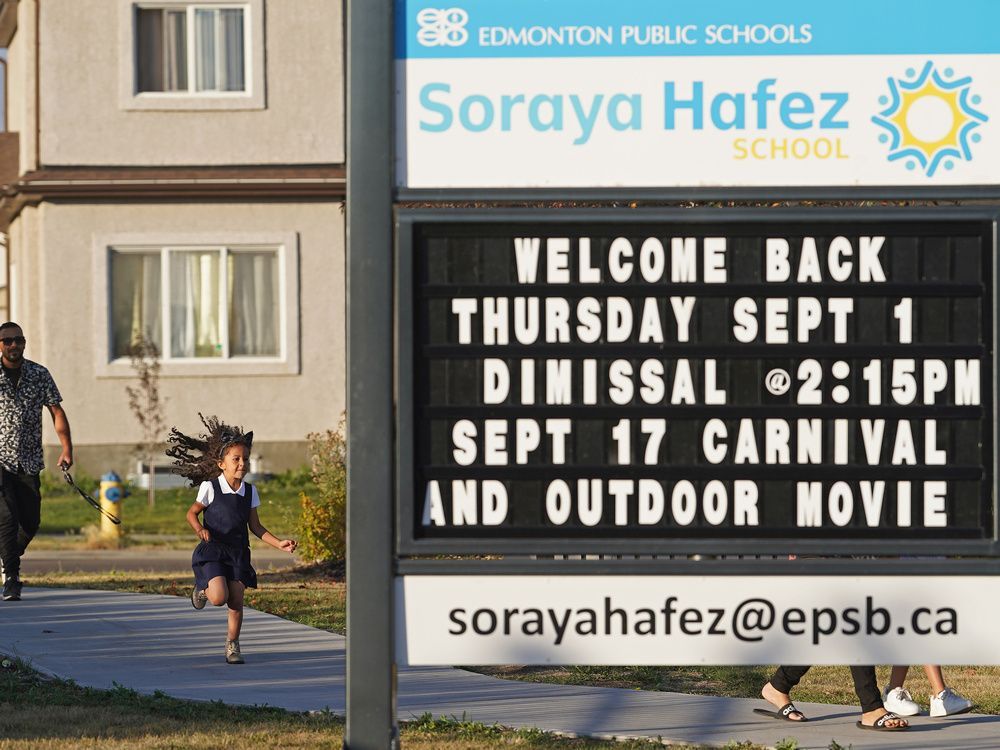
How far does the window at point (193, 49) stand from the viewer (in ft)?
77.5

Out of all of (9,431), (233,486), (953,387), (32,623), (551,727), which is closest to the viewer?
(953,387)

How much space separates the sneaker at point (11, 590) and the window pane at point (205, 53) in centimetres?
1287

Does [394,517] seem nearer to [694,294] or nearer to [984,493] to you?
[694,294]

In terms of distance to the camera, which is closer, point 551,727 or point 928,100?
point 928,100

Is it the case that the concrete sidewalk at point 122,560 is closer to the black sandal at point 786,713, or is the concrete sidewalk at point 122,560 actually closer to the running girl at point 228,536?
the running girl at point 228,536

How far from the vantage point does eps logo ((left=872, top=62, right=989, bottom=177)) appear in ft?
21.6

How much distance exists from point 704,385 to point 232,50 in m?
18.6

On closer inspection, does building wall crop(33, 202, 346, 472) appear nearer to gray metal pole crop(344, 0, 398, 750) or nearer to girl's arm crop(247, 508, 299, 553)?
girl's arm crop(247, 508, 299, 553)

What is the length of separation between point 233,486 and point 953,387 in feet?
16.4

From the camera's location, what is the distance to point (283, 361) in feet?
77.1

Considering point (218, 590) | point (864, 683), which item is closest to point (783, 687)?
point (864, 683)

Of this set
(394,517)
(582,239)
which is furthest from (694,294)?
(394,517)

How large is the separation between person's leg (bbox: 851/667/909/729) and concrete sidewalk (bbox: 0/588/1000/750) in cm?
9

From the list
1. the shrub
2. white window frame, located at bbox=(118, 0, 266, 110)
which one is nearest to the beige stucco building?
white window frame, located at bbox=(118, 0, 266, 110)
